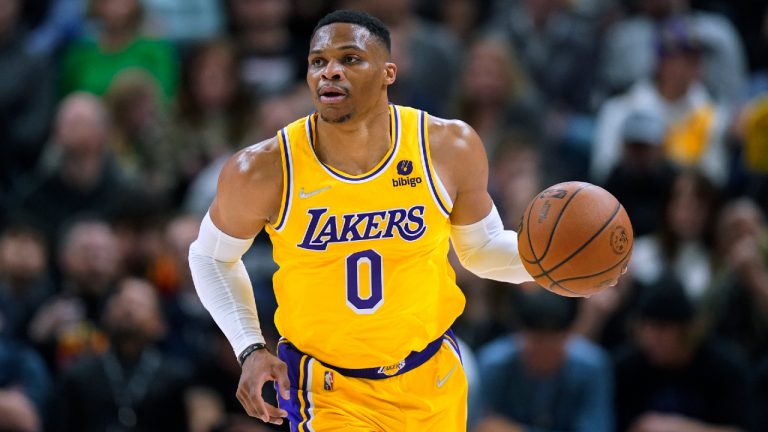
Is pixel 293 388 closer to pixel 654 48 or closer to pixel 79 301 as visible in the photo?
pixel 79 301

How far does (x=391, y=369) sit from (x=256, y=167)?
3.22 ft

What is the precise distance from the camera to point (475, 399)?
308 inches

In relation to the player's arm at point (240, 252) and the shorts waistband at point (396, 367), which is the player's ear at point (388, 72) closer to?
the player's arm at point (240, 252)

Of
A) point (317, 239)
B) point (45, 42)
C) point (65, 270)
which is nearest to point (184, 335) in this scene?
point (65, 270)

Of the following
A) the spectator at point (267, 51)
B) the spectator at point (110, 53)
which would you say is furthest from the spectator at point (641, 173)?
the spectator at point (110, 53)

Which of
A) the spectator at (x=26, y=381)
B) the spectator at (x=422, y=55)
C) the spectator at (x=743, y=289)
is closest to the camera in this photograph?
the spectator at (x=26, y=381)

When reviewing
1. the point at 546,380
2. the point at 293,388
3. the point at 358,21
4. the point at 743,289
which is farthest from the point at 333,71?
the point at 743,289

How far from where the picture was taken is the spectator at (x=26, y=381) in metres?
7.94

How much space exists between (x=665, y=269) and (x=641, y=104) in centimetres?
165

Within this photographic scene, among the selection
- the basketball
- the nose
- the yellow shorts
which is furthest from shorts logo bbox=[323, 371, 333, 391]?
the nose

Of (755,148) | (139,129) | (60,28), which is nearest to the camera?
(755,148)

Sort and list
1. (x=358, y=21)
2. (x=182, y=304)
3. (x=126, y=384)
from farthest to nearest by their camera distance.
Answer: (x=182, y=304) → (x=126, y=384) → (x=358, y=21)

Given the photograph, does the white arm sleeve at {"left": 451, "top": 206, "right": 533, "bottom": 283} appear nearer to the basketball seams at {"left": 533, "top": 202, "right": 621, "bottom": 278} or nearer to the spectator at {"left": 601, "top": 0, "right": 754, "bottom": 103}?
the basketball seams at {"left": 533, "top": 202, "right": 621, "bottom": 278}

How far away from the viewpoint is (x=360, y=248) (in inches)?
198
